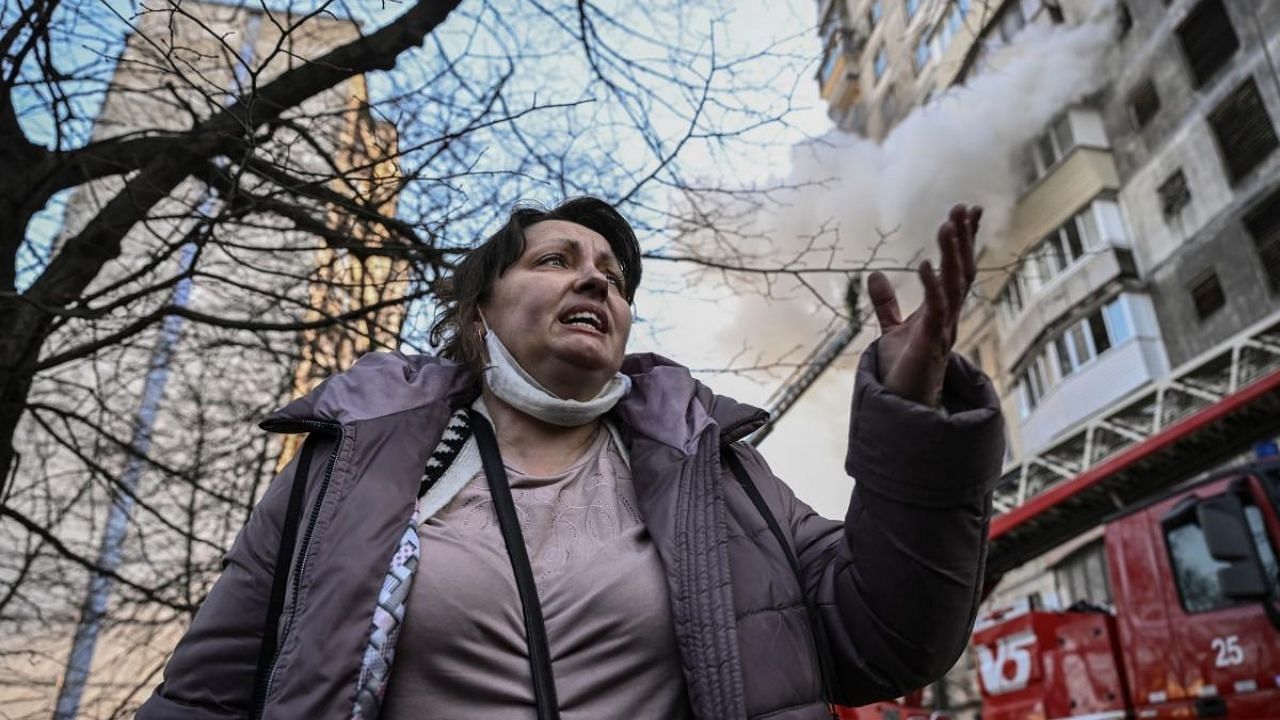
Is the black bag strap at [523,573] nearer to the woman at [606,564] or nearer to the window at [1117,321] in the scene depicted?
the woman at [606,564]

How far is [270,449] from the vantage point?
6.24m

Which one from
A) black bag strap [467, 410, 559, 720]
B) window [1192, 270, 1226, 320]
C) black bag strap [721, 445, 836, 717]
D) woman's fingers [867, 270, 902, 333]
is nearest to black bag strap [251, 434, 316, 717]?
black bag strap [467, 410, 559, 720]

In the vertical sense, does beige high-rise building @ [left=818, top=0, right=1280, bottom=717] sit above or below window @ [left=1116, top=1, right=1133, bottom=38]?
below

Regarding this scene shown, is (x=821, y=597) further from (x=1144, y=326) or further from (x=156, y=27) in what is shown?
(x=1144, y=326)

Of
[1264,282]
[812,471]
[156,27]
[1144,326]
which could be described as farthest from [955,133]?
[156,27]

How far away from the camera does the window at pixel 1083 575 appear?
41.5 ft

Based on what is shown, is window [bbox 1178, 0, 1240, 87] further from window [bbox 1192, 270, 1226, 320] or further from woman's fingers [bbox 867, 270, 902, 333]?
woman's fingers [bbox 867, 270, 902, 333]

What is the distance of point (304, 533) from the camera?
4.68 feet

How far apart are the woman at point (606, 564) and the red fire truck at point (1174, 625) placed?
3.82 metres

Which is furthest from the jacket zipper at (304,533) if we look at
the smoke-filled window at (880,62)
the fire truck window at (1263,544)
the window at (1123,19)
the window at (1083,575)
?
the smoke-filled window at (880,62)

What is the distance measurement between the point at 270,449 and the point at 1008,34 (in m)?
21.3

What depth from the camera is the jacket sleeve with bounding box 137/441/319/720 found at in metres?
1.40

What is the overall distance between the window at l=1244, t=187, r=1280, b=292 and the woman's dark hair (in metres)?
15.0

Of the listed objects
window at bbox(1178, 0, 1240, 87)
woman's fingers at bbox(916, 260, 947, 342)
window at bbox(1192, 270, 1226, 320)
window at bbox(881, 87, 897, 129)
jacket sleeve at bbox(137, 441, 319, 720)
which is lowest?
jacket sleeve at bbox(137, 441, 319, 720)
